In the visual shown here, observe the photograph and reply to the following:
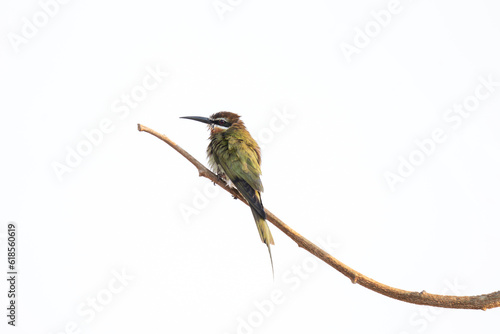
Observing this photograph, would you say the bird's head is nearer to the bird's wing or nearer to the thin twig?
the bird's wing

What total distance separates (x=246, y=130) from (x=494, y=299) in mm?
2874

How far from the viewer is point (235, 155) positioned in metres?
4.28

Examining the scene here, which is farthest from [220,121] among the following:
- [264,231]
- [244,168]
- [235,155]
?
[264,231]

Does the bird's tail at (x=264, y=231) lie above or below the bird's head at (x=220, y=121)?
below

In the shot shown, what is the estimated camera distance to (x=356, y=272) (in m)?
2.38

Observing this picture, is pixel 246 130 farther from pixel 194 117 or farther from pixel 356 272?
pixel 356 272

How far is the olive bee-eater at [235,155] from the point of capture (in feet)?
12.9

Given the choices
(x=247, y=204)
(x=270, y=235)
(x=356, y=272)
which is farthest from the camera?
(x=247, y=204)

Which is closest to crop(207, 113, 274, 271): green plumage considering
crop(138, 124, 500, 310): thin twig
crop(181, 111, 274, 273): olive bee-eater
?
crop(181, 111, 274, 273): olive bee-eater

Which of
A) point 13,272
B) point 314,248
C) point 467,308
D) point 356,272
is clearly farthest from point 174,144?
point 13,272

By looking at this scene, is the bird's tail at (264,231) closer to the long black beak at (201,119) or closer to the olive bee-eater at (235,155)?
the olive bee-eater at (235,155)

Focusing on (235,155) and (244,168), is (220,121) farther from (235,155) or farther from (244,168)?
(244,168)

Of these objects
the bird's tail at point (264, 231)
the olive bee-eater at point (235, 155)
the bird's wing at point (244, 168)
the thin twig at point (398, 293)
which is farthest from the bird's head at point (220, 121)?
the thin twig at point (398, 293)

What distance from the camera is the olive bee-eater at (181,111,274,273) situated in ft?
12.9
